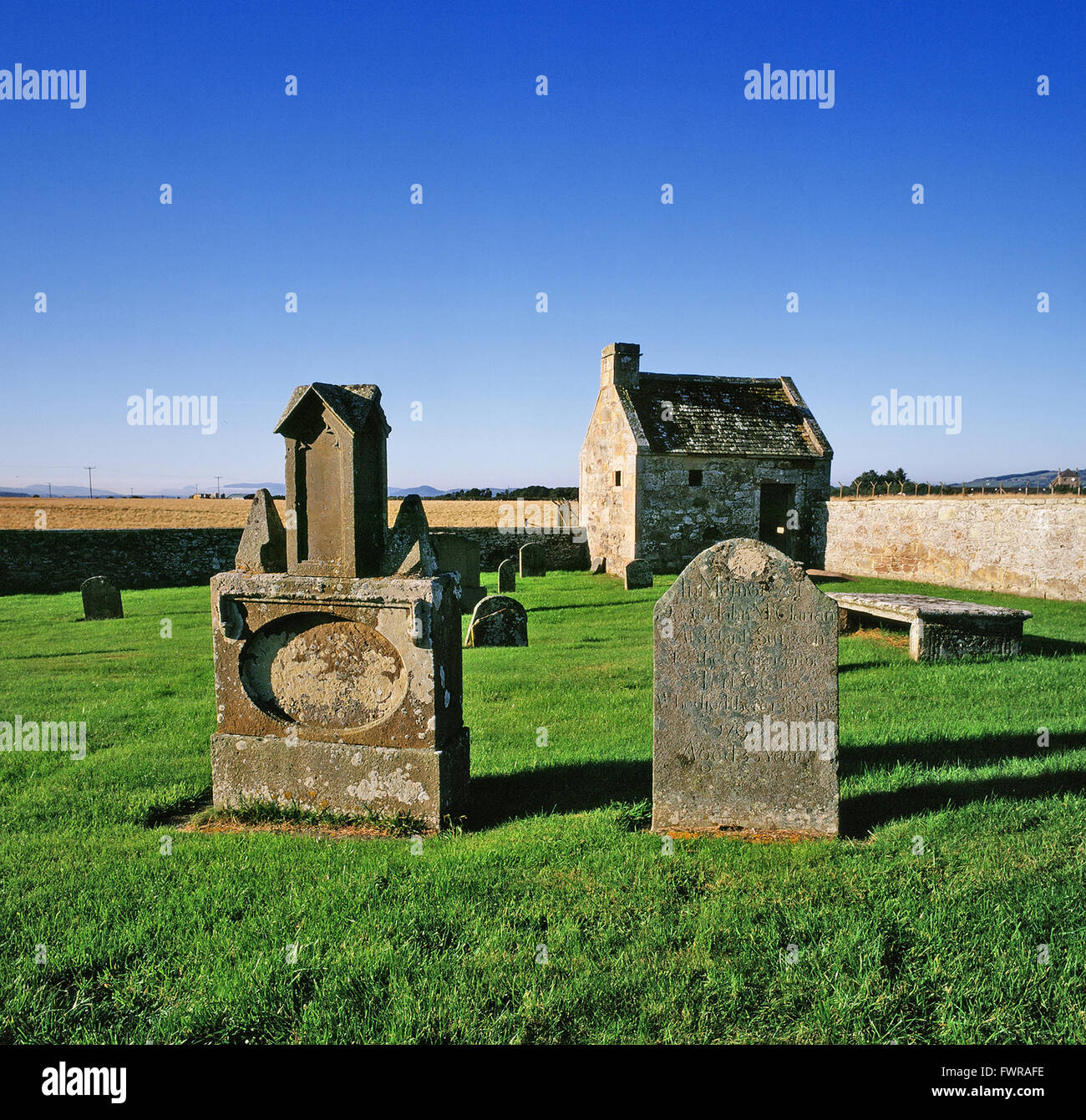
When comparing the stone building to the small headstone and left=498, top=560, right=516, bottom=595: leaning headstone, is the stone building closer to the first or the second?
left=498, top=560, right=516, bottom=595: leaning headstone

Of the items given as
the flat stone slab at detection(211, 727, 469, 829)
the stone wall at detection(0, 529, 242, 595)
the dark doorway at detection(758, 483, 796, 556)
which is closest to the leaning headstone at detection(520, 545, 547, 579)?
the dark doorway at detection(758, 483, 796, 556)

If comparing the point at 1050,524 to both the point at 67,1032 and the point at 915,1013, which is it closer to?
the point at 915,1013

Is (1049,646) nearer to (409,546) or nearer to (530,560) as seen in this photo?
(409,546)

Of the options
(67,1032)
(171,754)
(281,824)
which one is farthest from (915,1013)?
(171,754)

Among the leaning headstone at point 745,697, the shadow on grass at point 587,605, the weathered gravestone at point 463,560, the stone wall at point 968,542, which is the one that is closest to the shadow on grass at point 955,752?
the leaning headstone at point 745,697

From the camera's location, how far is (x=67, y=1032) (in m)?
2.78

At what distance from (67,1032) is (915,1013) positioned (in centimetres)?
325

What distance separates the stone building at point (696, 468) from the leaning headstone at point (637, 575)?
3028 mm

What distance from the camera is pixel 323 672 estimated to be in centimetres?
496

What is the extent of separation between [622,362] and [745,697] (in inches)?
823

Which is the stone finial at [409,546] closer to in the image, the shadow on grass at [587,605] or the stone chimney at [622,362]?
the shadow on grass at [587,605]

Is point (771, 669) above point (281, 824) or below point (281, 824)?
above

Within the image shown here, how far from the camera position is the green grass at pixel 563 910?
2807 millimetres
